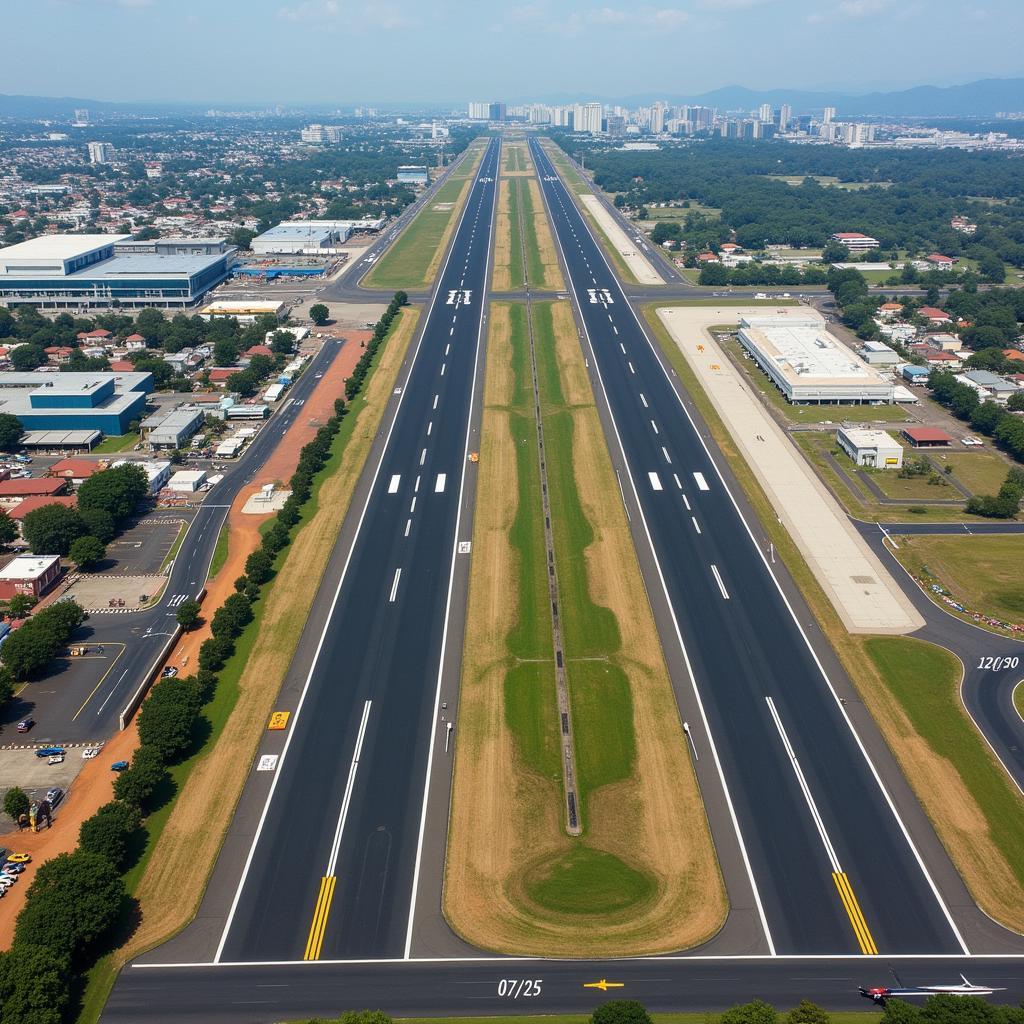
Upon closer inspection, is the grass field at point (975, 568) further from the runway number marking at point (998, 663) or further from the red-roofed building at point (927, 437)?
the red-roofed building at point (927, 437)

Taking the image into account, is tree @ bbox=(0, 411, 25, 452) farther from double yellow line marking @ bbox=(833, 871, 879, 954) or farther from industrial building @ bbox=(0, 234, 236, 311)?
double yellow line marking @ bbox=(833, 871, 879, 954)

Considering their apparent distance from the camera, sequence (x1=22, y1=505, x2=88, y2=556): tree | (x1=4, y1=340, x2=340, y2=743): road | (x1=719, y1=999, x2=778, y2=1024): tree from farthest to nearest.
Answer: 1. (x1=22, y1=505, x2=88, y2=556): tree
2. (x1=4, y1=340, x2=340, y2=743): road
3. (x1=719, y1=999, x2=778, y2=1024): tree

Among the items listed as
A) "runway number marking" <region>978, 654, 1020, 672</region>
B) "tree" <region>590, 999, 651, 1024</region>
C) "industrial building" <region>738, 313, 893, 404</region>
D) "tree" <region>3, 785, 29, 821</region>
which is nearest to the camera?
"tree" <region>590, 999, 651, 1024</region>

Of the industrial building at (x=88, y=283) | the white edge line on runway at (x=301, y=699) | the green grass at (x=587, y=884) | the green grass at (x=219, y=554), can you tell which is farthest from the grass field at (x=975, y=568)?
the industrial building at (x=88, y=283)

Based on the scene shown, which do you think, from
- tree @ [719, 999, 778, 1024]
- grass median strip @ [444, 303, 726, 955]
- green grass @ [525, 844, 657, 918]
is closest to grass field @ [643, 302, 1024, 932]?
grass median strip @ [444, 303, 726, 955]

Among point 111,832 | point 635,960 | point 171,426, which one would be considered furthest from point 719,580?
point 171,426

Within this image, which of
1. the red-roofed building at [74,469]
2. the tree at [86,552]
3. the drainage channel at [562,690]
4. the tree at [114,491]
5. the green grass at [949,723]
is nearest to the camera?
the green grass at [949,723]
